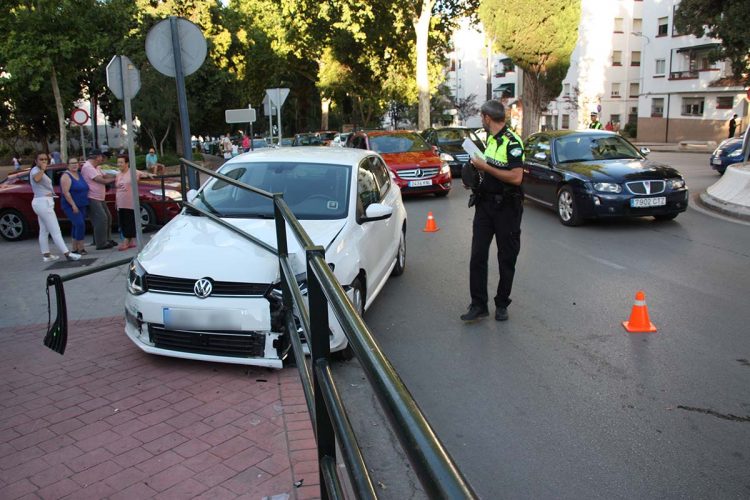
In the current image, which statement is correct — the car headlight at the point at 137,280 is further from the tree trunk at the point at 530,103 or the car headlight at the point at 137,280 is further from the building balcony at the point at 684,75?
the building balcony at the point at 684,75

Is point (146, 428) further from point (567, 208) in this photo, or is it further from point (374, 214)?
point (567, 208)

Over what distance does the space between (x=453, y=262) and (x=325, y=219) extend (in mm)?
3440

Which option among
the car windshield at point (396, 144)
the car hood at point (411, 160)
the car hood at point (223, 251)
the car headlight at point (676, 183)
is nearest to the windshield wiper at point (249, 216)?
the car hood at point (223, 251)

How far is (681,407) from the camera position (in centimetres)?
425

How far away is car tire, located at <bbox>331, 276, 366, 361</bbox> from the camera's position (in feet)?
16.1

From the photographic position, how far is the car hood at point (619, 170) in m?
10.2

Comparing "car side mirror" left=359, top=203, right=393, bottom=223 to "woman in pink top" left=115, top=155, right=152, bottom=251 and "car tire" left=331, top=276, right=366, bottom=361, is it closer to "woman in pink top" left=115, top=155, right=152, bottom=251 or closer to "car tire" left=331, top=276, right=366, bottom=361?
"car tire" left=331, top=276, right=366, bottom=361

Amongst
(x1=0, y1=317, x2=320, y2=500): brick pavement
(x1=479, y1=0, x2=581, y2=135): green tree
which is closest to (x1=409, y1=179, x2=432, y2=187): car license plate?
(x1=0, y1=317, x2=320, y2=500): brick pavement

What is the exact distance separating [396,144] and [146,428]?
12.9m

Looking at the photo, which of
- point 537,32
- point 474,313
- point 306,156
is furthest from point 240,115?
point 474,313

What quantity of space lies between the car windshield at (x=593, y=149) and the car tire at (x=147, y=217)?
25.7 ft

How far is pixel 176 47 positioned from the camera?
7930mm

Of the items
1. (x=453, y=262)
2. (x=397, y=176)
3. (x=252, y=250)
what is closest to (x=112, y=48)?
(x=397, y=176)

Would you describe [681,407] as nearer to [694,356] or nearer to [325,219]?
[694,356]
